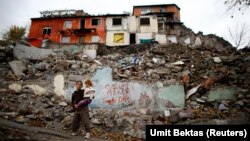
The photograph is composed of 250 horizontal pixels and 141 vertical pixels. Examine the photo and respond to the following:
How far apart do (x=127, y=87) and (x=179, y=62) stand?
4.93 m

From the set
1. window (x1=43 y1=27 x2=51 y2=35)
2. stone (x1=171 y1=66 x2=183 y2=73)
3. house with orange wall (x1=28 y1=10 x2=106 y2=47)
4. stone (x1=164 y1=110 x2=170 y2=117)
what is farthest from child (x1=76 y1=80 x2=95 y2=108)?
window (x1=43 y1=27 x2=51 y2=35)

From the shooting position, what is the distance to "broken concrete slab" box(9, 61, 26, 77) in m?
13.3

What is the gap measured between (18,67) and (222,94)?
10.3m

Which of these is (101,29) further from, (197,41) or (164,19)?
(197,41)

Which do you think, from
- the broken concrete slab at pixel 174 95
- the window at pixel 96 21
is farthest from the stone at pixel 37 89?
the window at pixel 96 21

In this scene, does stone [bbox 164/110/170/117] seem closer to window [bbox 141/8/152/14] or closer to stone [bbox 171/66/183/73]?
stone [bbox 171/66/183/73]

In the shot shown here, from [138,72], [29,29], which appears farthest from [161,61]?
[29,29]

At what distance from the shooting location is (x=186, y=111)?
1062cm

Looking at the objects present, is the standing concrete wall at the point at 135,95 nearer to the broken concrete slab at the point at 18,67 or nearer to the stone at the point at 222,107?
the stone at the point at 222,107

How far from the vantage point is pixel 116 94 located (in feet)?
39.2

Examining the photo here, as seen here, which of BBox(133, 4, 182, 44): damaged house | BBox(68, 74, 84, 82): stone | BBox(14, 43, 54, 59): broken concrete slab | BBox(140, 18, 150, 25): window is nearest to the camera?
BBox(68, 74, 84, 82): stone

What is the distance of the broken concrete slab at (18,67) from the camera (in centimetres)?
1329

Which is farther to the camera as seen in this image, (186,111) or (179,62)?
(179,62)

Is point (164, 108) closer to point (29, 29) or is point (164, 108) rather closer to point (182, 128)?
point (182, 128)
